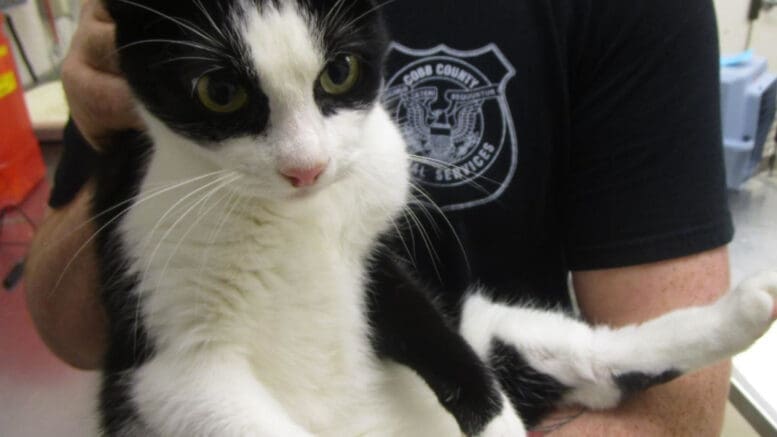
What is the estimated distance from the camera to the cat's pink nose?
643mm

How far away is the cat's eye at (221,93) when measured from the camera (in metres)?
0.64

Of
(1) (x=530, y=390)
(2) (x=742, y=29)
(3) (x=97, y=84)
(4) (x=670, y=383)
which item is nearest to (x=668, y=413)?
(4) (x=670, y=383)

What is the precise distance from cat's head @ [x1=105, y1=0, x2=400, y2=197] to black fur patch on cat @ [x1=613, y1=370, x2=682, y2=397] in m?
0.54

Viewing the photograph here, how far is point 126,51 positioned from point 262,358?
403mm

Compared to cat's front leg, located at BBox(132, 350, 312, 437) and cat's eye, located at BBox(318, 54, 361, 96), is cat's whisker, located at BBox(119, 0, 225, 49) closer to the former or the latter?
cat's eye, located at BBox(318, 54, 361, 96)

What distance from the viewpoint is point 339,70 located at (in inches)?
27.9

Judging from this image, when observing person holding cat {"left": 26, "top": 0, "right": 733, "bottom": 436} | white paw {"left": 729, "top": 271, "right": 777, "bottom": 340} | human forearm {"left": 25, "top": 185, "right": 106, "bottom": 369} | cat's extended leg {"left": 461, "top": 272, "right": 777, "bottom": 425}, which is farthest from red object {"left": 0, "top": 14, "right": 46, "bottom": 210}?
white paw {"left": 729, "top": 271, "right": 777, "bottom": 340}

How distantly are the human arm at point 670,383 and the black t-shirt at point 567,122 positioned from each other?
0.03 meters

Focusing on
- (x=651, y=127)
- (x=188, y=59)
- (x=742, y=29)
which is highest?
(x=188, y=59)

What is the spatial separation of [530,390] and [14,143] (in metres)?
1.81

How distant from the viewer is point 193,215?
0.78 m

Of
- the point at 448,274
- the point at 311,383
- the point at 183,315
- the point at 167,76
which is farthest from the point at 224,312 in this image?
the point at 448,274

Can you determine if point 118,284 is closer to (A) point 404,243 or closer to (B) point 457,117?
(A) point 404,243

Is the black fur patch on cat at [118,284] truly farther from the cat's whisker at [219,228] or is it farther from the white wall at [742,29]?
the white wall at [742,29]
